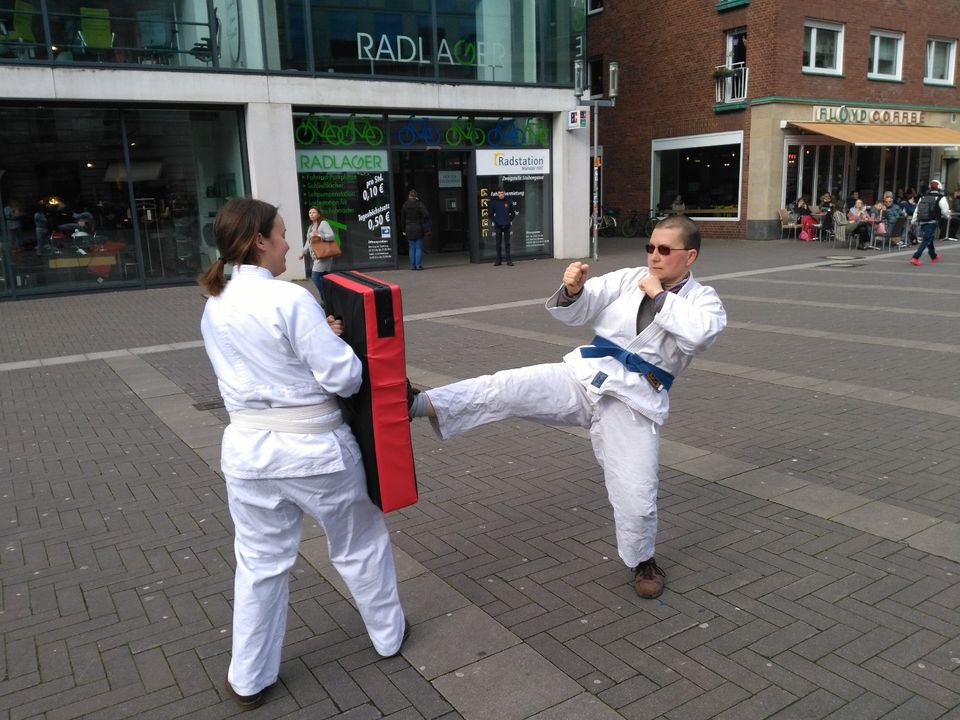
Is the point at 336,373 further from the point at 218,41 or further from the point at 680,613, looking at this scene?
the point at 218,41

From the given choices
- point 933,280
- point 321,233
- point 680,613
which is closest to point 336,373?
point 680,613

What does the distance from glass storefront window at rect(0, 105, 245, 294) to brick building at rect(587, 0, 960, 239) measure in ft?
49.3

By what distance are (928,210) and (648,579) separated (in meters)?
15.7

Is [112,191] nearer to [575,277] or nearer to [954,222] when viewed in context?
[575,277]

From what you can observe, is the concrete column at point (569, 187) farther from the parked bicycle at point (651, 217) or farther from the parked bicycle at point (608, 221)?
the parked bicycle at point (608, 221)

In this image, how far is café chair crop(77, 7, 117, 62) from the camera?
46.9 feet

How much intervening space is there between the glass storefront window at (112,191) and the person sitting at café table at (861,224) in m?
15.2

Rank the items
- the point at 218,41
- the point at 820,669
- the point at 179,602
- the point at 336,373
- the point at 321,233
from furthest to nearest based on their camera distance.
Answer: the point at 218,41 → the point at 321,233 → the point at 179,602 → the point at 820,669 → the point at 336,373

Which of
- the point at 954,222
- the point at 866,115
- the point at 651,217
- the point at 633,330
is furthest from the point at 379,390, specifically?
the point at 866,115

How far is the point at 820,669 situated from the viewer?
2930mm

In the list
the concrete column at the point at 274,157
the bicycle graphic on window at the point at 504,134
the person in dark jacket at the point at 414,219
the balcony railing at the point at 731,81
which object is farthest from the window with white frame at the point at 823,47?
the concrete column at the point at 274,157

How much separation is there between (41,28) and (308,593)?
1434 cm

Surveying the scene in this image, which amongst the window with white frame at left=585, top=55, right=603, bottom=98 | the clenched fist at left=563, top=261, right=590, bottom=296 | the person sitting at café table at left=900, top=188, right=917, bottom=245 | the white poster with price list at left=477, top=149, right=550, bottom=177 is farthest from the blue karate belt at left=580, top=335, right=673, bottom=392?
the window with white frame at left=585, top=55, right=603, bottom=98

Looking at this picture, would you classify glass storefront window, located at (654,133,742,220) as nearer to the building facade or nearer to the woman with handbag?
the building facade
